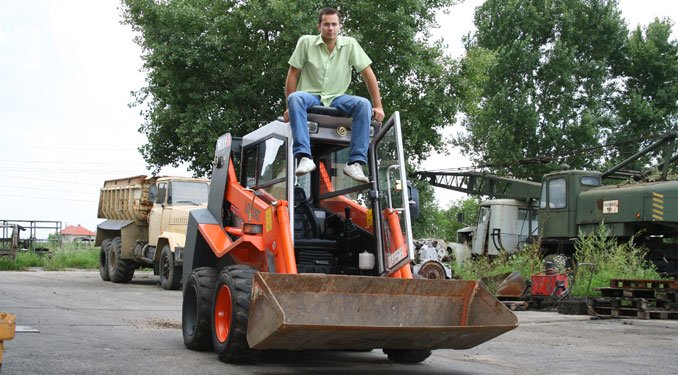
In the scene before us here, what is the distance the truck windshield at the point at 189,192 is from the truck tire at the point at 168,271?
1.42m

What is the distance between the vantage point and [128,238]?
73.0ft

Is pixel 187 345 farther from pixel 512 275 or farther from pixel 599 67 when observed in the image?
pixel 599 67

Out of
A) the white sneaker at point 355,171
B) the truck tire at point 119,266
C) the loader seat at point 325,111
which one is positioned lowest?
the truck tire at point 119,266

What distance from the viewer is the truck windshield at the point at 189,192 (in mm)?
20891

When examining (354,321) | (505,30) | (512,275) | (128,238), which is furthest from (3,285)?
(505,30)

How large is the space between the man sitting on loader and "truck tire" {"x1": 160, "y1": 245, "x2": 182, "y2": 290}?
38.9 ft

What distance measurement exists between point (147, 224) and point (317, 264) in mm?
15284

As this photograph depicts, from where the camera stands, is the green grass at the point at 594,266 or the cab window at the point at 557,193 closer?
the green grass at the point at 594,266

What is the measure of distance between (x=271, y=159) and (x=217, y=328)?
1.65 m

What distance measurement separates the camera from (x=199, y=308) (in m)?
8.08

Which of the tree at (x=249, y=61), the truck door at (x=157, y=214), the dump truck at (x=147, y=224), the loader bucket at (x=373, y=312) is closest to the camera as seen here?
the loader bucket at (x=373, y=312)

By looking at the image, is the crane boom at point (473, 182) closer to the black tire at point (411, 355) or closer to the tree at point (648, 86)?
the tree at point (648, 86)

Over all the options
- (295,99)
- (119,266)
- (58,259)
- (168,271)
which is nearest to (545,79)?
(58,259)

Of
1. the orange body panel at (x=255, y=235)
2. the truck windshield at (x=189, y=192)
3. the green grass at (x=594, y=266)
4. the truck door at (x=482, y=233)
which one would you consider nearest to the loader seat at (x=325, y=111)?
the orange body panel at (x=255, y=235)
